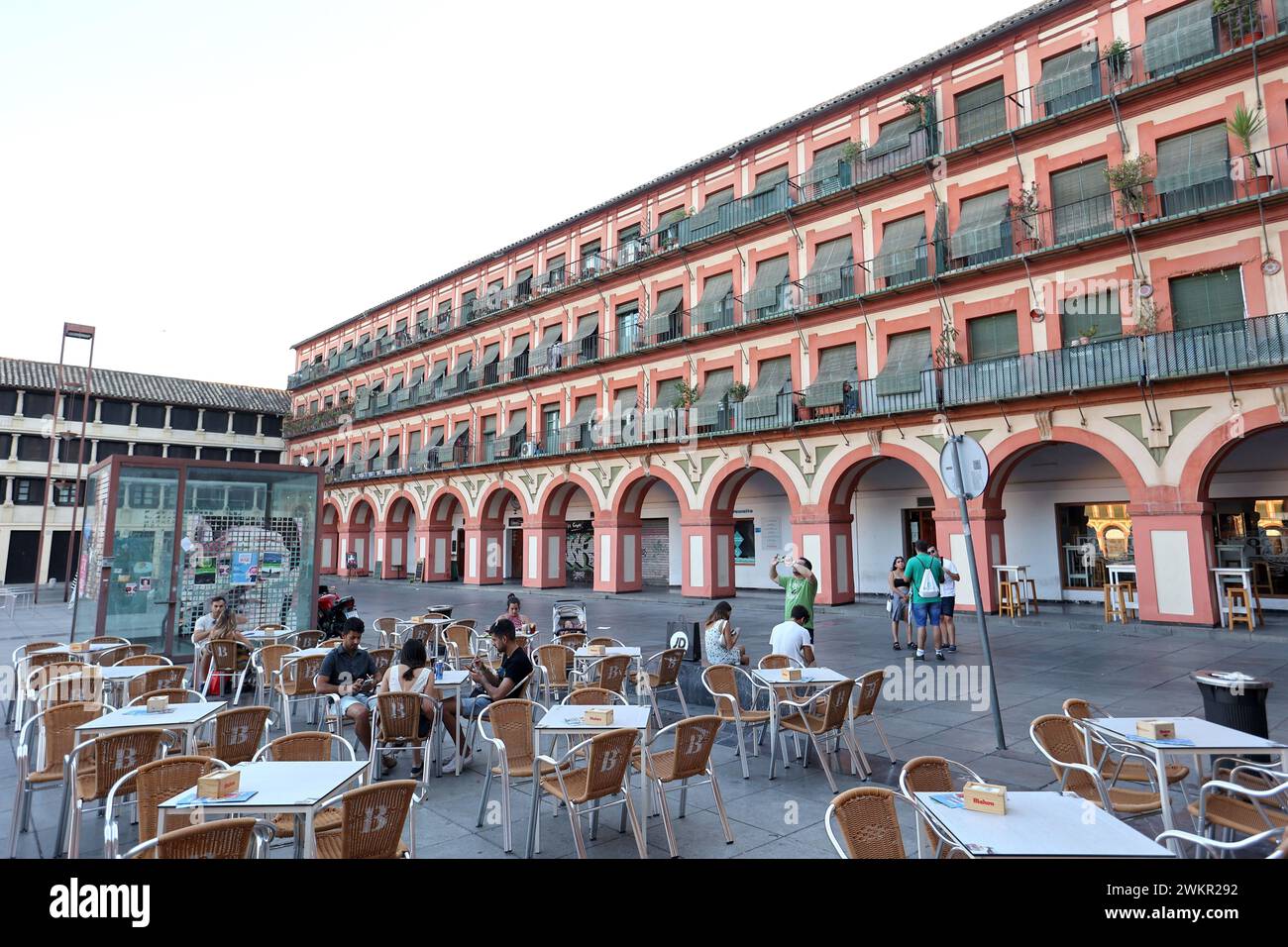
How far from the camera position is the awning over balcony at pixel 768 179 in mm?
20220

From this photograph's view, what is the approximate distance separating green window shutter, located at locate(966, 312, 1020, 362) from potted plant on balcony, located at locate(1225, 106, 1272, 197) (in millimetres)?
4448

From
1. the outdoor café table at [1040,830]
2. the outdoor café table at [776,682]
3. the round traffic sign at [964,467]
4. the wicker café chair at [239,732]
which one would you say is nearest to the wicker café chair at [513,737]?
the wicker café chair at [239,732]

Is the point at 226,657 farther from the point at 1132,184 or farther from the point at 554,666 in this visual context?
the point at 1132,184

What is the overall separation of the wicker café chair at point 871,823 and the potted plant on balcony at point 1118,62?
17.5m

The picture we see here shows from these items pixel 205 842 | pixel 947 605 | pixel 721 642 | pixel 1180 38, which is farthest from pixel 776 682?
pixel 1180 38

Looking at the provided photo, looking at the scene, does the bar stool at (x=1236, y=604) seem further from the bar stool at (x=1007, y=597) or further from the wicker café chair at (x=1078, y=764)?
the wicker café chair at (x=1078, y=764)

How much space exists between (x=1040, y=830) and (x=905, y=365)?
51.1ft

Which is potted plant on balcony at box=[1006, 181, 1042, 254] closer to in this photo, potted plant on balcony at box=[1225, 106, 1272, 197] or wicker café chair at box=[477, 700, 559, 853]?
potted plant on balcony at box=[1225, 106, 1272, 197]

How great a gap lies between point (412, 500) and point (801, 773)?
28276 millimetres

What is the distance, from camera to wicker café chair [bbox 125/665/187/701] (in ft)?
20.7

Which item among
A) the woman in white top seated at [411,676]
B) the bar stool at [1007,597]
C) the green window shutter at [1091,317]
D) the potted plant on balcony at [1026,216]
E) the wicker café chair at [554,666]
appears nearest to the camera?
the woman in white top seated at [411,676]

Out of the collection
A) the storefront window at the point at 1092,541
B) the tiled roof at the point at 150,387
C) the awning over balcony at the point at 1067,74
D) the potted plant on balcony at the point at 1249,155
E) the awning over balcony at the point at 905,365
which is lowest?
the storefront window at the point at 1092,541

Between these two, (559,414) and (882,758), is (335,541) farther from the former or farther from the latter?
(882,758)

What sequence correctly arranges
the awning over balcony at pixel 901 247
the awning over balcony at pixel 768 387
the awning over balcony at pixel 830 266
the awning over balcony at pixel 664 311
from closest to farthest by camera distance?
1. the awning over balcony at pixel 901 247
2. the awning over balcony at pixel 830 266
3. the awning over balcony at pixel 768 387
4. the awning over balcony at pixel 664 311
